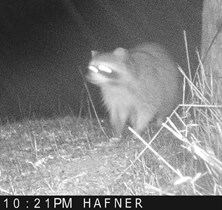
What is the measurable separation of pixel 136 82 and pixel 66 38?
3.51 meters

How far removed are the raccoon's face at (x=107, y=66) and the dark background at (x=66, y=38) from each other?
218cm

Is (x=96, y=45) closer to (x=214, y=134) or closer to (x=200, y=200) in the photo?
(x=214, y=134)

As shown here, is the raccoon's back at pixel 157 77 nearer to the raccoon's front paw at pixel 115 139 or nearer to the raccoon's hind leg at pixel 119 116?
the raccoon's hind leg at pixel 119 116

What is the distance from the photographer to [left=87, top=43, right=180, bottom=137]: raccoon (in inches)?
241

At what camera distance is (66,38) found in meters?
9.61

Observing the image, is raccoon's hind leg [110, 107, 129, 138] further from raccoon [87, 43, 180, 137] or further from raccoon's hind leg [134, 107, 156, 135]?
raccoon's hind leg [134, 107, 156, 135]

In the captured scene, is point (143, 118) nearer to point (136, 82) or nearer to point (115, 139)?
point (136, 82)

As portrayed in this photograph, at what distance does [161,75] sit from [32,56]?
11.7 feet

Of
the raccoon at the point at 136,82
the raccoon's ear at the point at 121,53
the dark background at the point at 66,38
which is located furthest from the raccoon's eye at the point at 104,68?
the dark background at the point at 66,38

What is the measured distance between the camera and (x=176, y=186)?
361cm

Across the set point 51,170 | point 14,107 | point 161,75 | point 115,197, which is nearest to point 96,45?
point 14,107

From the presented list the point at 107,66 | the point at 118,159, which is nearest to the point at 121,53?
the point at 107,66

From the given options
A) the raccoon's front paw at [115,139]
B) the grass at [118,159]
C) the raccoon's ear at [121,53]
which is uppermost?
the raccoon's ear at [121,53]

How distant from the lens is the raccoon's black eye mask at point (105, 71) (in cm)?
607
